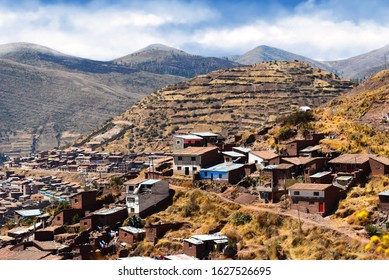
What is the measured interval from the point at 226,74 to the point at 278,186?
67267 millimetres

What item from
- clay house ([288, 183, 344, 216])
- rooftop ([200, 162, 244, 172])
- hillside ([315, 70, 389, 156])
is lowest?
clay house ([288, 183, 344, 216])

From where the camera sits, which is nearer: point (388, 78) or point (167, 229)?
point (167, 229)

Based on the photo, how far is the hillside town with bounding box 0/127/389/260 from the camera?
81.3 ft

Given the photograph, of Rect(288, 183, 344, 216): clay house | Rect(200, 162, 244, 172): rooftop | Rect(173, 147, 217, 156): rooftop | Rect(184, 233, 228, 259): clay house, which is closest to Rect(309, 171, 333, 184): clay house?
Rect(288, 183, 344, 216): clay house

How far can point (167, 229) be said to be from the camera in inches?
1039

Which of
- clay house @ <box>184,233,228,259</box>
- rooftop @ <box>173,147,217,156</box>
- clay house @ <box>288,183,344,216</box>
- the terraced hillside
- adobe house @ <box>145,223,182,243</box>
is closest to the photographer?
clay house @ <box>184,233,228,259</box>

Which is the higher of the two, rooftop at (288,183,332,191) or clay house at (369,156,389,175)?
clay house at (369,156,389,175)

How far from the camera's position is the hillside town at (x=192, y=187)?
81.3 ft

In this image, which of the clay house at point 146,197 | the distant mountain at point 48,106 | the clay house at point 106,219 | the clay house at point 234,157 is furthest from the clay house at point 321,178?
the distant mountain at point 48,106

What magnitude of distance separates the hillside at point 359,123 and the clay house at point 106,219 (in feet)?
35.4

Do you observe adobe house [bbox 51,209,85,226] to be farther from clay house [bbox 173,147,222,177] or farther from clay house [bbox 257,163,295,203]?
clay house [bbox 257,163,295,203]
